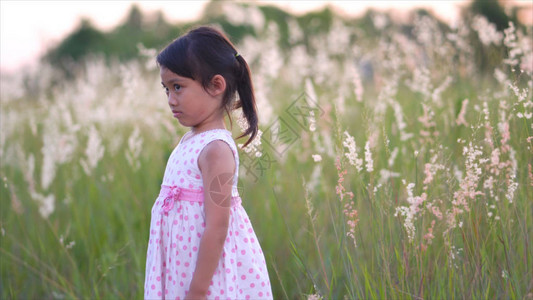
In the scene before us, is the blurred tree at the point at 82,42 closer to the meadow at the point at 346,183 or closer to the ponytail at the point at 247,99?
the meadow at the point at 346,183

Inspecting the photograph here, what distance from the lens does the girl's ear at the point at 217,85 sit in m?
1.83

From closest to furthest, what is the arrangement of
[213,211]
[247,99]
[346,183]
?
[213,211] < [247,99] < [346,183]

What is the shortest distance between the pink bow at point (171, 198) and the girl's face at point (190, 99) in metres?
0.22

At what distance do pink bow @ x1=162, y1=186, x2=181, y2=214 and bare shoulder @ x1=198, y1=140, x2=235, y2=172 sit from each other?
12 centimetres

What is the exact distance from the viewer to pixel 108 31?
20406mm

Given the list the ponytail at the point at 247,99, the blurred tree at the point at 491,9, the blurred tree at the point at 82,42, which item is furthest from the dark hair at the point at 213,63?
the blurred tree at the point at 82,42

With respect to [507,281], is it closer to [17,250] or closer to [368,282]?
[368,282]

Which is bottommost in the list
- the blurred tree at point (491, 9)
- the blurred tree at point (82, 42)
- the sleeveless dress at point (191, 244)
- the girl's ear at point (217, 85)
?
the sleeveless dress at point (191, 244)

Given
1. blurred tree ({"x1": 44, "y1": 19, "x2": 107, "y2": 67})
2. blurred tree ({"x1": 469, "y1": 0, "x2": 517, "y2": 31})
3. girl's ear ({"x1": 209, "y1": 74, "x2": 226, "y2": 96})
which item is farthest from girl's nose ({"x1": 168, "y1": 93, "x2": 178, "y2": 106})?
blurred tree ({"x1": 44, "y1": 19, "x2": 107, "y2": 67})

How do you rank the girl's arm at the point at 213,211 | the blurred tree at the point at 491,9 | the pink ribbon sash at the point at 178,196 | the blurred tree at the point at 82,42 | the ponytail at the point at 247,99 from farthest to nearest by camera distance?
1. the blurred tree at the point at 82,42
2. the blurred tree at the point at 491,9
3. the ponytail at the point at 247,99
4. the pink ribbon sash at the point at 178,196
5. the girl's arm at the point at 213,211

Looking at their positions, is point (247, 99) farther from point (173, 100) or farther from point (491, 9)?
point (491, 9)

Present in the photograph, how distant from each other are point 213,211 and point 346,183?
81 cm

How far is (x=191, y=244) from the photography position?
1.75 metres

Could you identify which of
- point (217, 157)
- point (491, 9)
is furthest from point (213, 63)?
point (491, 9)
